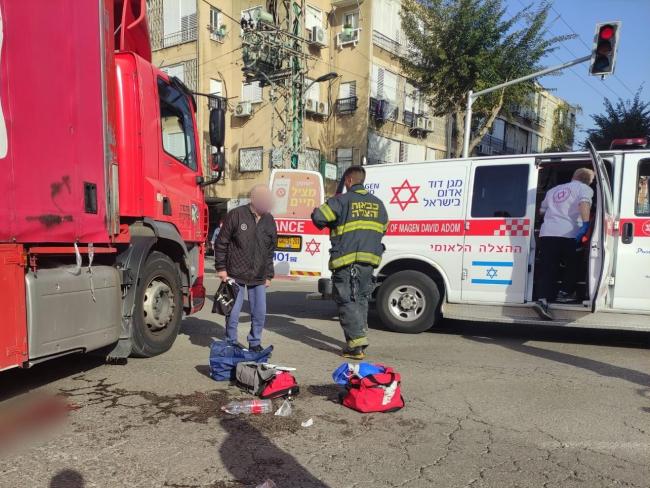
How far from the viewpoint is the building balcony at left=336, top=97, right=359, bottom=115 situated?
83.9 feet

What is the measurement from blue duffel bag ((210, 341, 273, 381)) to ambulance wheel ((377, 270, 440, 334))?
2.65 metres

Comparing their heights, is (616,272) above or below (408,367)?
above

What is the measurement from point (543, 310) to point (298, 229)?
337 centimetres

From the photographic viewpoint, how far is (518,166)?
6.41 m

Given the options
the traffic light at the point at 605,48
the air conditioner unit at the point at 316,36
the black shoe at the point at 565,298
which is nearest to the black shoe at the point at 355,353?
the black shoe at the point at 565,298

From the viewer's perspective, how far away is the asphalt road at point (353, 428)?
297 cm

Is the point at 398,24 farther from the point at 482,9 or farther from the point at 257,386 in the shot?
the point at 257,386

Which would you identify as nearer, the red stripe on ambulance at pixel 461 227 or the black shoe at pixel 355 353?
the black shoe at pixel 355 353

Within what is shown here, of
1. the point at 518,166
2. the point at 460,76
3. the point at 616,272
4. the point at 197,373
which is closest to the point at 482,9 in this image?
the point at 460,76

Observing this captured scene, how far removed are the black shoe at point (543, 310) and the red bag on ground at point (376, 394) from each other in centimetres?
289

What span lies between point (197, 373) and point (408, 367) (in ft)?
6.85

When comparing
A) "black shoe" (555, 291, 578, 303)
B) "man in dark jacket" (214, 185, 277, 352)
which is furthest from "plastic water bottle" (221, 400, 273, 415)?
"black shoe" (555, 291, 578, 303)

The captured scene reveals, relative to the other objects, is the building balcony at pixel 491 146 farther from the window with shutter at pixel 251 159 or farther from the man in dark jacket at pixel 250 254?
the man in dark jacket at pixel 250 254

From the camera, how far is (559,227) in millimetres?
6199
